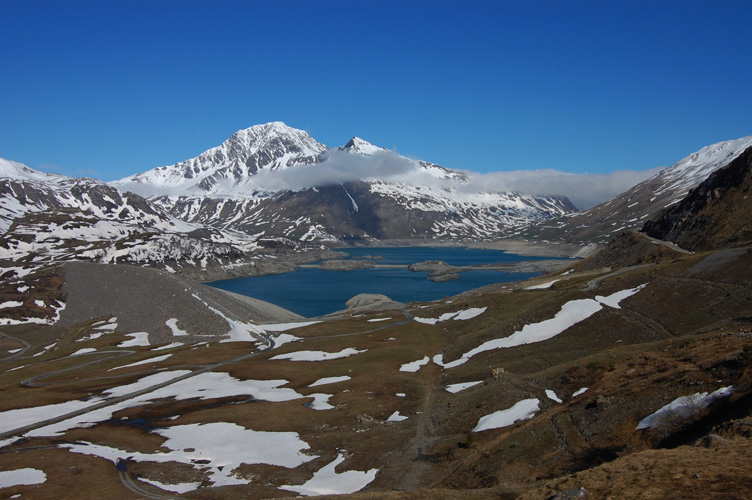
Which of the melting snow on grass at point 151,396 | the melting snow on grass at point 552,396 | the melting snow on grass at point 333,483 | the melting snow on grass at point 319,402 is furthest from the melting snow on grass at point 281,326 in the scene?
the melting snow on grass at point 552,396

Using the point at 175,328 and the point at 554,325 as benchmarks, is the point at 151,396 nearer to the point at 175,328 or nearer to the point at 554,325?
the point at 175,328

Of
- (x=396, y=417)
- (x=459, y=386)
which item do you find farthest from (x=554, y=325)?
(x=396, y=417)

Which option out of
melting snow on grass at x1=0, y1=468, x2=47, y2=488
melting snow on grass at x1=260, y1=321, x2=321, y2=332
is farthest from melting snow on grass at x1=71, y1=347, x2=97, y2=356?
melting snow on grass at x1=0, y1=468, x2=47, y2=488

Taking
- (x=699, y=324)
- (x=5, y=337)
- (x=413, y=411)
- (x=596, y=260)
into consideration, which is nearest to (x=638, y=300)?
(x=699, y=324)

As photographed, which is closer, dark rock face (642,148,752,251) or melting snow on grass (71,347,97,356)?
melting snow on grass (71,347,97,356)

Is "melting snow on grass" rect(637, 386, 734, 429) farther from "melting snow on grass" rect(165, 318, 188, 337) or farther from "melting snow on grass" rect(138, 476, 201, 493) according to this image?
"melting snow on grass" rect(165, 318, 188, 337)

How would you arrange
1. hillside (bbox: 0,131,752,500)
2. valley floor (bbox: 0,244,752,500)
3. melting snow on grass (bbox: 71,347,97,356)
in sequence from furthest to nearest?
melting snow on grass (bbox: 71,347,97,356), hillside (bbox: 0,131,752,500), valley floor (bbox: 0,244,752,500)

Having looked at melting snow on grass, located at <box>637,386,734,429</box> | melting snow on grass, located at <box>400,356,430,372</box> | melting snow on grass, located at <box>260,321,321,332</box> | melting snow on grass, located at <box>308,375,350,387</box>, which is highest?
melting snow on grass, located at <box>637,386,734,429</box>
